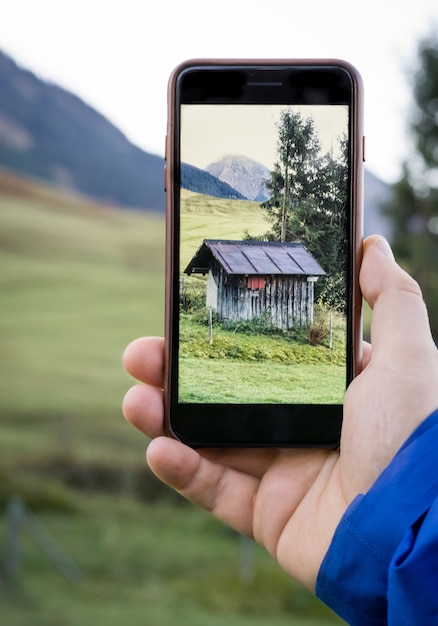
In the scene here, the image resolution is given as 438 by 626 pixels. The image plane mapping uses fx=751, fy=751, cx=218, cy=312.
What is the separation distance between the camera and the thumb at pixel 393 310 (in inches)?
20.2

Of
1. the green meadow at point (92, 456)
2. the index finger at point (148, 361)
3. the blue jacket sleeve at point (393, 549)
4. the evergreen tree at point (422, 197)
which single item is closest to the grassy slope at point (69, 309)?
the green meadow at point (92, 456)

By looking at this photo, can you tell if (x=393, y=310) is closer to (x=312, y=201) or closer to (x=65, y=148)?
(x=312, y=201)

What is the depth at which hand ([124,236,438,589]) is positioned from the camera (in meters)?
0.50

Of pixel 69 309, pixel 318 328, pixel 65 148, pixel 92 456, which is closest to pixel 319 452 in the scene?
pixel 318 328

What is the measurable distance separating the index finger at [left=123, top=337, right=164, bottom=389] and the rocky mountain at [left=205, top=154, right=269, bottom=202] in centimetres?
13

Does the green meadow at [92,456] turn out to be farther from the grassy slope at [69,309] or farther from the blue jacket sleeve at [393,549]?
the blue jacket sleeve at [393,549]

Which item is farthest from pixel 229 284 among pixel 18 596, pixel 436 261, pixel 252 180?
pixel 436 261

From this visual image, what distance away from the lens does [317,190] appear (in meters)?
0.58

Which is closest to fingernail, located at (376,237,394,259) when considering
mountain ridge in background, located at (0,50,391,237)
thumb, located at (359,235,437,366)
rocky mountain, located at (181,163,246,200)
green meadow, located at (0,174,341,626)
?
thumb, located at (359,235,437,366)

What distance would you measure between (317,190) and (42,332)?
9.60 feet

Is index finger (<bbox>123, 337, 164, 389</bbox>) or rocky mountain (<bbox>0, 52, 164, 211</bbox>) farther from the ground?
rocky mountain (<bbox>0, 52, 164, 211</bbox>)

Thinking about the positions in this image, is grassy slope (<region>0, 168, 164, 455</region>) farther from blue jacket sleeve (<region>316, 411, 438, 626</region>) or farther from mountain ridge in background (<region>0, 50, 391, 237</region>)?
blue jacket sleeve (<region>316, 411, 438, 626</region>)

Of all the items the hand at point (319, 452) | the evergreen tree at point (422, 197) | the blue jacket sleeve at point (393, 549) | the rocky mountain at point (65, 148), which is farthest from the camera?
the rocky mountain at point (65, 148)

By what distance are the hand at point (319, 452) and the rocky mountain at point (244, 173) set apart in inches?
3.7
